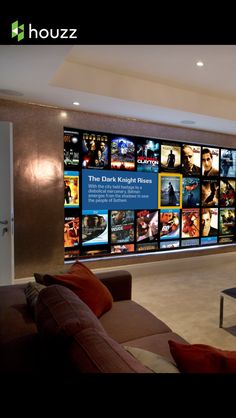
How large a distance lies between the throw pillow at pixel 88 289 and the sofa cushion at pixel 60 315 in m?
0.44

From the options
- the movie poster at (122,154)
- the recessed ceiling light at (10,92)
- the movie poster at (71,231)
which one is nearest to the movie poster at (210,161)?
the movie poster at (122,154)

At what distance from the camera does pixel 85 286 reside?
2.09m

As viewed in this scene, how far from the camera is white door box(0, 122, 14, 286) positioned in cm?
321

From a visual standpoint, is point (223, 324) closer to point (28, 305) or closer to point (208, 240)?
point (28, 305)

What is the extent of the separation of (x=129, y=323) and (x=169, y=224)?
11.1ft

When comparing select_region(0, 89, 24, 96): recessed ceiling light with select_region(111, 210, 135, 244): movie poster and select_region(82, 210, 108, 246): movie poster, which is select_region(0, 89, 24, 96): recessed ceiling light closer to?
select_region(82, 210, 108, 246): movie poster

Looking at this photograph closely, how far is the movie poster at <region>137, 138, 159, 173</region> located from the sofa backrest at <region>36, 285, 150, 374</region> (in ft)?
12.5

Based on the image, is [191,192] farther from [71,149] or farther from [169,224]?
[71,149]

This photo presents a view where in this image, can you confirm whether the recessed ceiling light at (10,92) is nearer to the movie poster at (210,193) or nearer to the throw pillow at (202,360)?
the throw pillow at (202,360)

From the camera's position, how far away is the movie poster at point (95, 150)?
449 centimetres

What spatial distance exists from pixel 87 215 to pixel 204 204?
2470 mm

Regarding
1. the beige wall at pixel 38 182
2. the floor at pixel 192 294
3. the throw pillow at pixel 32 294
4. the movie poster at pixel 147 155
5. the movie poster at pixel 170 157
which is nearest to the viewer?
the throw pillow at pixel 32 294
